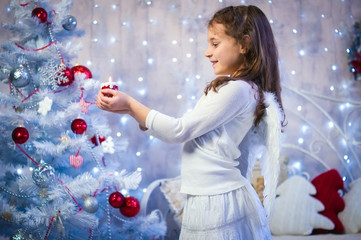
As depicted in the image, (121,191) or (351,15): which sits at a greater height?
(351,15)

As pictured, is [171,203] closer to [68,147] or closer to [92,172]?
[92,172]

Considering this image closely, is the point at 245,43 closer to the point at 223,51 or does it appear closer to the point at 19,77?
the point at 223,51

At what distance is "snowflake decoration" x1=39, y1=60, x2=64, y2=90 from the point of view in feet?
6.94

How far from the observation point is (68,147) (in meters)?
2.12

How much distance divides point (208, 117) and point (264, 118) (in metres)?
0.24

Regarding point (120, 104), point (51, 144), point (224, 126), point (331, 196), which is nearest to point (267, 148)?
point (224, 126)

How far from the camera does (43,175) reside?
6.58 feet

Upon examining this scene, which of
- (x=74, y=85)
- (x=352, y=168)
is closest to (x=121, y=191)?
(x=74, y=85)

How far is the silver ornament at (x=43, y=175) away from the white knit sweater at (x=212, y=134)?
88 cm

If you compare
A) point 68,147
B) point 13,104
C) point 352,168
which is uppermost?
point 13,104

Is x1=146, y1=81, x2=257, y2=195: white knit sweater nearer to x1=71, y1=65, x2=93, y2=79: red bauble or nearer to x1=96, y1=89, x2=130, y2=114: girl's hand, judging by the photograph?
x1=96, y1=89, x2=130, y2=114: girl's hand

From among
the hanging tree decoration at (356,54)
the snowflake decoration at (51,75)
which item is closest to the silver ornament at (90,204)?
the snowflake decoration at (51,75)

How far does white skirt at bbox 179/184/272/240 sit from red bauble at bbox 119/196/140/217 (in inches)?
38.1

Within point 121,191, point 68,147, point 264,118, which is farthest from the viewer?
point 121,191
